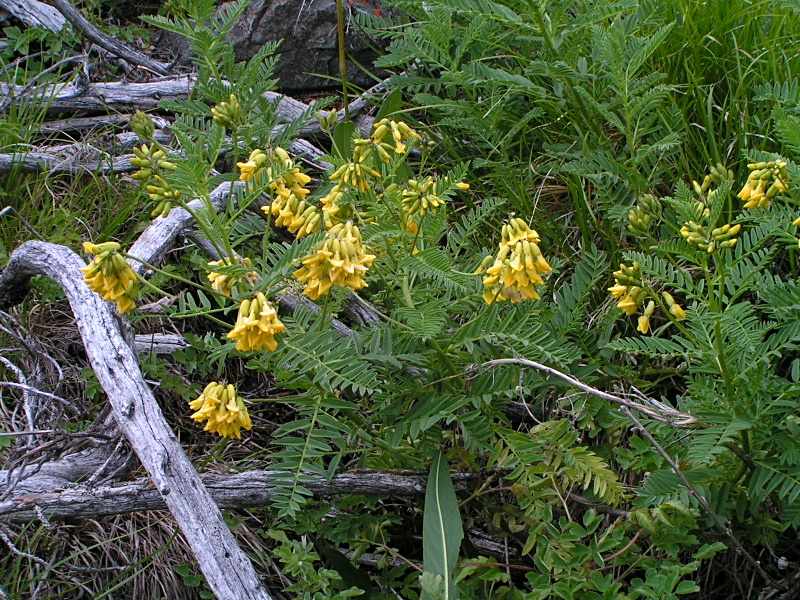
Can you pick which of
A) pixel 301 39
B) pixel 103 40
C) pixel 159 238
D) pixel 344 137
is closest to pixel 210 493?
pixel 159 238

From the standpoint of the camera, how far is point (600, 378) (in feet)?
7.39

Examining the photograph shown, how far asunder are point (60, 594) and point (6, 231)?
4.78 ft

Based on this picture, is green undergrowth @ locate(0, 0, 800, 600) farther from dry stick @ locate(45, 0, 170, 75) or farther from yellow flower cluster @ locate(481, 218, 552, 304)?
dry stick @ locate(45, 0, 170, 75)

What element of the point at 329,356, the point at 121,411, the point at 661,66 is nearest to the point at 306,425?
the point at 329,356

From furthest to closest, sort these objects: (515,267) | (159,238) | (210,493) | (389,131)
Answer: (159,238) < (389,131) < (210,493) < (515,267)

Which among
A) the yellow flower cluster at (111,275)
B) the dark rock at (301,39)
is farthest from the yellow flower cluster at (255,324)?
the dark rock at (301,39)

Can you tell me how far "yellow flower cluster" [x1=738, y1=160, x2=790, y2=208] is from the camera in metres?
1.82

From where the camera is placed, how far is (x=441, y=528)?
1.89m

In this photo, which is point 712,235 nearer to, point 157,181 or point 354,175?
point 354,175

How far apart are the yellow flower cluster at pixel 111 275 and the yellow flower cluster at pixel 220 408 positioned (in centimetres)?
29

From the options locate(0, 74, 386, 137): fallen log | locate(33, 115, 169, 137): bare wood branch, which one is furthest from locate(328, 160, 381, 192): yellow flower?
locate(33, 115, 169, 137): bare wood branch

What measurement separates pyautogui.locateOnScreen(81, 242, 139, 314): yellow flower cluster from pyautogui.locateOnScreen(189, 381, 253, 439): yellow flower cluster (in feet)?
0.94

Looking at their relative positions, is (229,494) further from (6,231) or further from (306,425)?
(6,231)

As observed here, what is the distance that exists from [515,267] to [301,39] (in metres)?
2.46
